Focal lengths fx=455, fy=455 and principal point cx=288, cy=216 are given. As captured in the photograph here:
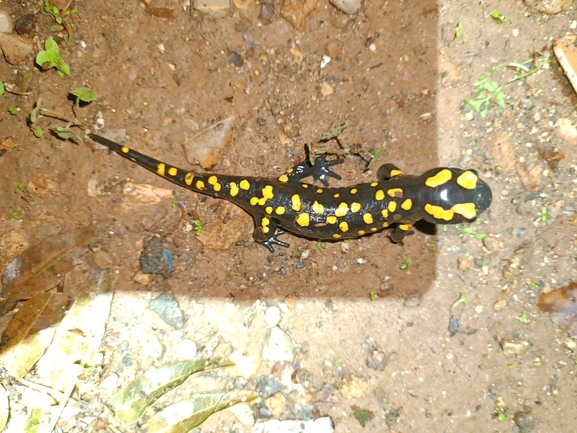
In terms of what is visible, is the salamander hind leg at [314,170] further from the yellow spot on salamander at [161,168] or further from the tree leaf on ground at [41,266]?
the tree leaf on ground at [41,266]

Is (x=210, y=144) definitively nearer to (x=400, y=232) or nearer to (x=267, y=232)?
(x=267, y=232)

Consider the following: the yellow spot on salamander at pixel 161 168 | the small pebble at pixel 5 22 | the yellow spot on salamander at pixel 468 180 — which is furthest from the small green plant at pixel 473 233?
the small pebble at pixel 5 22

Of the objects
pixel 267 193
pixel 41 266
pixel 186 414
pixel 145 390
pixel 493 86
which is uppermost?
pixel 493 86

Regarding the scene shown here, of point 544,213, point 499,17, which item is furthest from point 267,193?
point 499,17

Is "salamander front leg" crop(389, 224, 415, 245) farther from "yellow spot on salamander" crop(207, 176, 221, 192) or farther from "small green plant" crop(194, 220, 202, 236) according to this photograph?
"small green plant" crop(194, 220, 202, 236)

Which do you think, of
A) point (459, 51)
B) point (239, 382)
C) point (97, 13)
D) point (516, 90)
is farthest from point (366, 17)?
point (239, 382)
